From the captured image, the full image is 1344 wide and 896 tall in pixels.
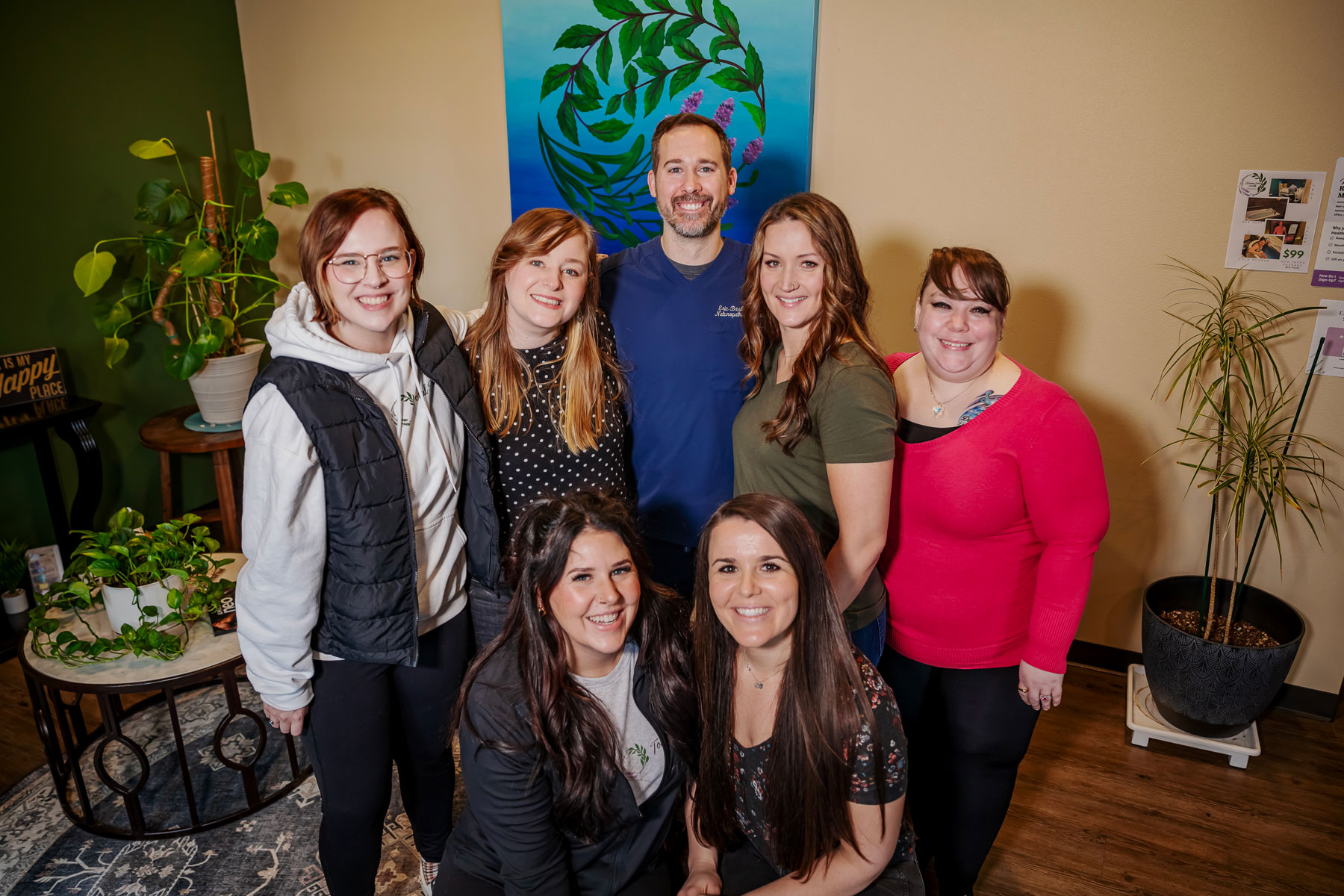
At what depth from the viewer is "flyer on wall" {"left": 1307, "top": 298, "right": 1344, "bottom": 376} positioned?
2438 mm

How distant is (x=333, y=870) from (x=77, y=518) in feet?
7.21

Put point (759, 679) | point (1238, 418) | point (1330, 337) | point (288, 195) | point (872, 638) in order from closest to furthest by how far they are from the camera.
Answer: point (759, 679)
point (872, 638)
point (1330, 337)
point (1238, 418)
point (288, 195)

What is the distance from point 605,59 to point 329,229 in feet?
6.17

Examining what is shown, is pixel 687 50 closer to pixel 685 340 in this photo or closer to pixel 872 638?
pixel 685 340

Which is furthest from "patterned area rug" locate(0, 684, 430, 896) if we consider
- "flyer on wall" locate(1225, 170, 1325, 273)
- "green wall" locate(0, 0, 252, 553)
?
"flyer on wall" locate(1225, 170, 1325, 273)

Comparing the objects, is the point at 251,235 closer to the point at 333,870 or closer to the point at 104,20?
the point at 104,20

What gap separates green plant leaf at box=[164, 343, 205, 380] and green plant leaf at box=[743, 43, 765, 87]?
7.21ft

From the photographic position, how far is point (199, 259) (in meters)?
3.09

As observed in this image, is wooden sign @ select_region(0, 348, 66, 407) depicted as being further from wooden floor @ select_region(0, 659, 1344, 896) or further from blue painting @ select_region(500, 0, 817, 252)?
blue painting @ select_region(500, 0, 817, 252)

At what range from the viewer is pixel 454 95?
3.43 m

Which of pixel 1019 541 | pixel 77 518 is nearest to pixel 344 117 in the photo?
pixel 77 518

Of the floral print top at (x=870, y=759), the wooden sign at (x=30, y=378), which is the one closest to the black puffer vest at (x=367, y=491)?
the floral print top at (x=870, y=759)

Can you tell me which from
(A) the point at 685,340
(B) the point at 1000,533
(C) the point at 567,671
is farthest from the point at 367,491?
(B) the point at 1000,533

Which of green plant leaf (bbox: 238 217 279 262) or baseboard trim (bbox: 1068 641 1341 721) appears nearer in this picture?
baseboard trim (bbox: 1068 641 1341 721)
